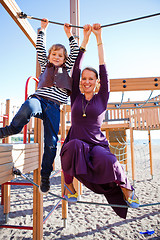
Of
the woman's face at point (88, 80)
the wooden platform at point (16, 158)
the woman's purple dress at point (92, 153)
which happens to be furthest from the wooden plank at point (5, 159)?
the woman's face at point (88, 80)

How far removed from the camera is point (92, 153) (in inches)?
52.1

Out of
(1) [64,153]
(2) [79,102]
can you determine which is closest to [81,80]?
(2) [79,102]

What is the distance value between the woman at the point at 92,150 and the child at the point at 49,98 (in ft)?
0.48

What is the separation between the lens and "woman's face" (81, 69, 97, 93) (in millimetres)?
1663

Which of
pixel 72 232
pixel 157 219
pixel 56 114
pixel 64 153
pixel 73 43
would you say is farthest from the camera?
pixel 157 219

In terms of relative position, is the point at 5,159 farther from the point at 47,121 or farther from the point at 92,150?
the point at 92,150

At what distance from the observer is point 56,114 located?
167cm

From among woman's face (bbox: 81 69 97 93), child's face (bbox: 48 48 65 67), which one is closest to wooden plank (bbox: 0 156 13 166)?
woman's face (bbox: 81 69 97 93)

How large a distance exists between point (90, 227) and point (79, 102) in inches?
111

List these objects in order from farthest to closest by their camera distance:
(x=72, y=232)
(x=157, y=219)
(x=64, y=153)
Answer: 1. (x=157, y=219)
2. (x=72, y=232)
3. (x=64, y=153)

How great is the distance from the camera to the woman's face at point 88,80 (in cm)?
166

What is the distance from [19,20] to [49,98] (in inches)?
31.1

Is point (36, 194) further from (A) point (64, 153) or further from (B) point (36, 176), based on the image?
(A) point (64, 153)

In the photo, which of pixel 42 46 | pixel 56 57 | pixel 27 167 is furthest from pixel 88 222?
pixel 42 46
